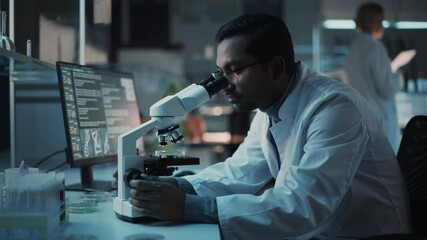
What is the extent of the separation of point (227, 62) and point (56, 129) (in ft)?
2.80

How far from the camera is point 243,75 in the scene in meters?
1.39

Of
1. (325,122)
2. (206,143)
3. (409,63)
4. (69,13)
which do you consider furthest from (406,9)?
(325,122)

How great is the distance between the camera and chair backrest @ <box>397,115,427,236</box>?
1401 millimetres

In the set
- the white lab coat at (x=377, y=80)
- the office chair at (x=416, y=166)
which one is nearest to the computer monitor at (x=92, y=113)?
the office chair at (x=416, y=166)

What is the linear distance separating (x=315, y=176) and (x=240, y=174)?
0.49 m

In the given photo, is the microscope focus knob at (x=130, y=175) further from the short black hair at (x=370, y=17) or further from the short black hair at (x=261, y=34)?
the short black hair at (x=370, y=17)

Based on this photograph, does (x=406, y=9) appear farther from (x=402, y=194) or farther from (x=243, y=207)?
(x=243, y=207)

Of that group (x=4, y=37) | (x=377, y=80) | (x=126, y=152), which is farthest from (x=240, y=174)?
(x=377, y=80)

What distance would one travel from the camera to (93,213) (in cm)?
129

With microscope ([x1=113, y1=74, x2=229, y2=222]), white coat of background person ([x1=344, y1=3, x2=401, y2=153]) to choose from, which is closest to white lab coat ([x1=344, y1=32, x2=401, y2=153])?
white coat of background person ([x1=344, y1=3, x2=401, y2=153])

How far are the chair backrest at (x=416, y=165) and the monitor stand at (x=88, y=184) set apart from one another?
993 mm

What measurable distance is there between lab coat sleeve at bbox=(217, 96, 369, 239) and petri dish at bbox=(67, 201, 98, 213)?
41cm

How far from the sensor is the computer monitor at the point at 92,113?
1515 millimetres

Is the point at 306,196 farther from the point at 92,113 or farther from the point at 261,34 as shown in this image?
the point at 92,113
